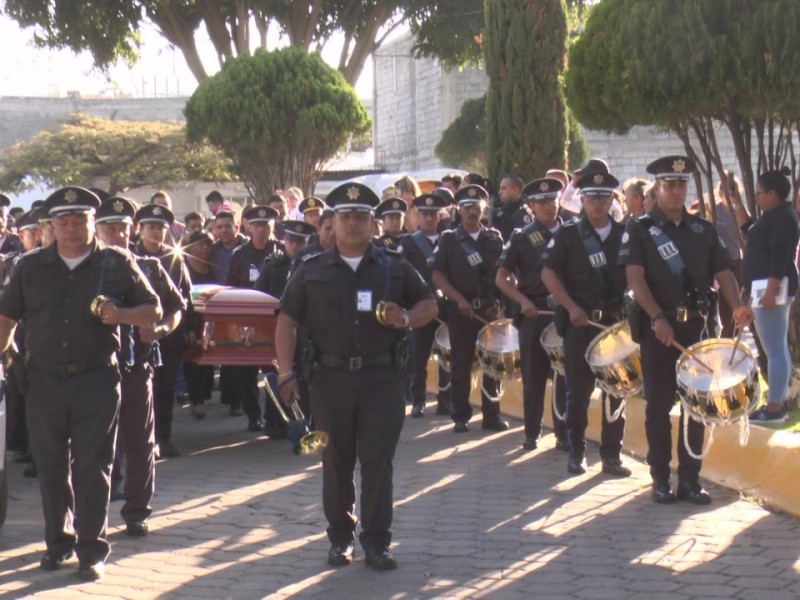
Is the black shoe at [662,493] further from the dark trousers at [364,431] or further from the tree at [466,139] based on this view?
the tree at [466,139]

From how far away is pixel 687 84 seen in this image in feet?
33.4

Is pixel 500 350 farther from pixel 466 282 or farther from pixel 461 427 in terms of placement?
pixel 461 427

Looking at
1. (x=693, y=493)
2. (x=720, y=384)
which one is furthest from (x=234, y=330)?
(x=720, y=384)

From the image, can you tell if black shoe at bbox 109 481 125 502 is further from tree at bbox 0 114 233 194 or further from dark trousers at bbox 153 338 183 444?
tree at bbox 0 114 233 194

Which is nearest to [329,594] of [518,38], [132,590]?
[132,590]

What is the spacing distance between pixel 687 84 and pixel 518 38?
18.4 ft

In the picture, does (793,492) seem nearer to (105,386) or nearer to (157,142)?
(105,386)

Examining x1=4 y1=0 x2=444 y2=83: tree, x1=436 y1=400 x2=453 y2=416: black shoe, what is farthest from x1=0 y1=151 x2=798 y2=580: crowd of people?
x1=4 y1=0 x2=444 y2=83: tree

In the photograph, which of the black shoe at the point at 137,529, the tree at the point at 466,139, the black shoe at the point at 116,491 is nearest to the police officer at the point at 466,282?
the black shoe at the point at 116,491

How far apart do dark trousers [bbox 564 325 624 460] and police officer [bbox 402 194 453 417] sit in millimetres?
2639

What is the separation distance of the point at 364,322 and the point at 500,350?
392 centimetres

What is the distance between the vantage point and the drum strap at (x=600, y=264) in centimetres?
970

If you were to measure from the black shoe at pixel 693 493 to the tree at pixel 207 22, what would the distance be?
20321 millimetres

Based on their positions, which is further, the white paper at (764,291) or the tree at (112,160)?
the tree at (112,160)
